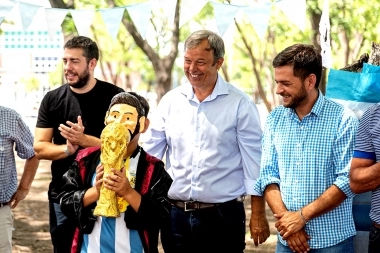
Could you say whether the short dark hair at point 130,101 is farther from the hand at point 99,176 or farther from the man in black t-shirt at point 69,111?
the man in black t-shirt at point 69,111

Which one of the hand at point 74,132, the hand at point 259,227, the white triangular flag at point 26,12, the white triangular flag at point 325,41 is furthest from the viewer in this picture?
the white triangular flag at point 26,12

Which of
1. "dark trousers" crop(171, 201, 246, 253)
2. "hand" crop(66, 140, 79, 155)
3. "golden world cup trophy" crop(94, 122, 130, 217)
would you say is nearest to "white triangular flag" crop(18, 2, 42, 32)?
"hand" crop(66, 140, 79, 155)

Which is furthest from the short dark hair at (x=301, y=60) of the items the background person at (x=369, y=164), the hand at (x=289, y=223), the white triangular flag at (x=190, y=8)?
the white triangular flag at (x=190, y=8)

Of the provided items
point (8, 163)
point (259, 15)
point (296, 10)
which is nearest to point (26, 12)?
point (8, 163)

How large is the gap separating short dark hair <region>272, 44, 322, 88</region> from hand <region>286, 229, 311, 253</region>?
840mm

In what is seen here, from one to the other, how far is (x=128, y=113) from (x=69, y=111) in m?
1.49

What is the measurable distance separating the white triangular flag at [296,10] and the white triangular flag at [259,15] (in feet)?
0.38

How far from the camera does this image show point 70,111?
16.2 ft

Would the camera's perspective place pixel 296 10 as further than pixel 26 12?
No

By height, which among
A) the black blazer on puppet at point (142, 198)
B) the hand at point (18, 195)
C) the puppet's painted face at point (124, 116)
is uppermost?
the puppet's painted face at point (124, 116)

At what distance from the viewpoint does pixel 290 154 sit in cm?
385

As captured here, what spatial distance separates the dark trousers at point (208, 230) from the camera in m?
4.59

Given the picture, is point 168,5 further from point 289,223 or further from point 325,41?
point 289,223

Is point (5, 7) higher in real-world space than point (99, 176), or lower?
higher
